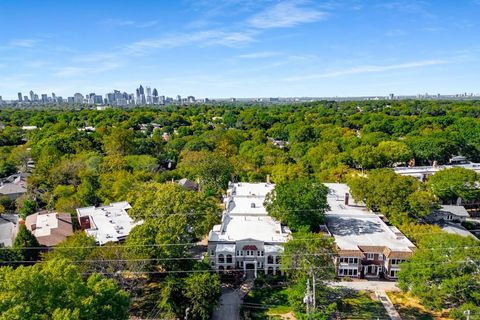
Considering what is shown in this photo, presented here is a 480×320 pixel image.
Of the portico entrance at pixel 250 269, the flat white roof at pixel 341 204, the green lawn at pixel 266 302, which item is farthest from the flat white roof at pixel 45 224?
the flat white roof at pixel 341 204

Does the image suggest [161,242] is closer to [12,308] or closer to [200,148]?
[12,308]

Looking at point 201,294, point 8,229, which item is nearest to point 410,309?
point 201,294

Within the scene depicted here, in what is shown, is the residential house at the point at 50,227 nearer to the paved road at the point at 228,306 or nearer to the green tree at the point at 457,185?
the paved road at the point at 228,306

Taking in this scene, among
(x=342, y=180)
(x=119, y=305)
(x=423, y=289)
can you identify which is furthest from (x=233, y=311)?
(x=342, y=180)

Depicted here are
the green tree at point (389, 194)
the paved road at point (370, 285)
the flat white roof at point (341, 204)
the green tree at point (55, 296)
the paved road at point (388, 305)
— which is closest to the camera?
the green tree at point (55, 296)

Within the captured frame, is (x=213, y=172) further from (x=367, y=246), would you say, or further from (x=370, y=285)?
(x=370, y=285)
